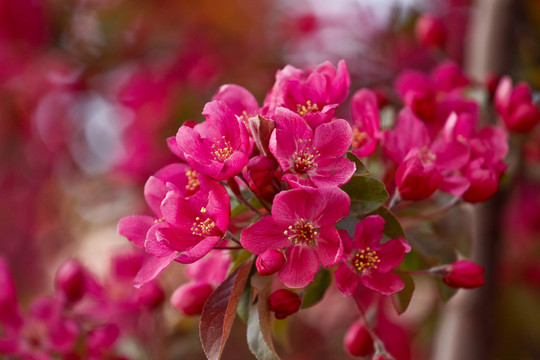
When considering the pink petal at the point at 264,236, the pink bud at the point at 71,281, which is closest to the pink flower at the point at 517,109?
the pink petal at the point at 264,236

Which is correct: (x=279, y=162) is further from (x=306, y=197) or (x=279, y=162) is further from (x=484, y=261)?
(x=484, y=261)

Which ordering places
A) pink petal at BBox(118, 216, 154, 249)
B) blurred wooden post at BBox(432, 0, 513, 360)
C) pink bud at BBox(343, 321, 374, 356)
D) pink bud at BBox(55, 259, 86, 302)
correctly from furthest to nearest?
1. blurred wooden post at BBox(432, 0, 513, 360)
2. pink bud at BBox(55, 259, 86, 302)
3. pink bud at BBox(343, 321, 374, 356)
4. pink petal at BBox(118, 216, 154, 249)

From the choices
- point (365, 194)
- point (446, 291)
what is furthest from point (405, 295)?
point (365, 194)

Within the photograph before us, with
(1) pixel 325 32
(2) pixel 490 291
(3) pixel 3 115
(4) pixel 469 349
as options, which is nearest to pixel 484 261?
(2) pixel 490 291

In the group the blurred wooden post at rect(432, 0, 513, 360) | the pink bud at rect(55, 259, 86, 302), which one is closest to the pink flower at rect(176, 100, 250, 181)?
the pink bud at rect(55, 259, 86, 302)

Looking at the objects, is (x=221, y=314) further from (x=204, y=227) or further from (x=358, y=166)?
(x=358, y=166)

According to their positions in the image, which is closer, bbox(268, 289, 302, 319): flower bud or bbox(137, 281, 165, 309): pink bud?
bbox(268, 289, 302, 319): flower bud

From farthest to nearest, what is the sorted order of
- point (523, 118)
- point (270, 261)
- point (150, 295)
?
1. point (150, 295)
2. point (523, 118)
3. point (270, 261)

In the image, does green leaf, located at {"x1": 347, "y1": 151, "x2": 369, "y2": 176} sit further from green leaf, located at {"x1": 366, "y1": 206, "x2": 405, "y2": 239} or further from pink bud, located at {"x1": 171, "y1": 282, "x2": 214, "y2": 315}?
pink bud, located at {"x1": 171, "y1": 282, "x2": 214, "y2": 315}
